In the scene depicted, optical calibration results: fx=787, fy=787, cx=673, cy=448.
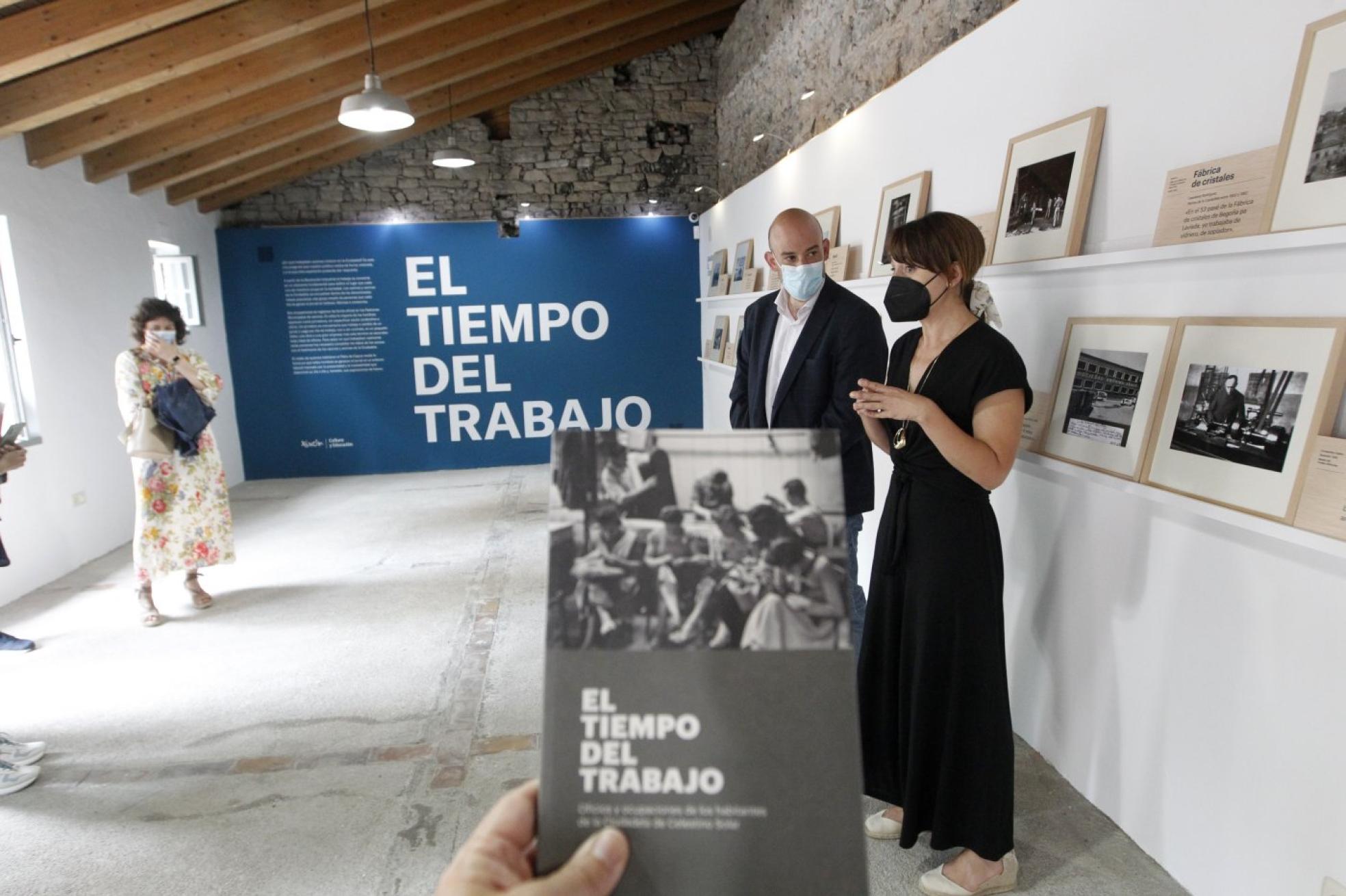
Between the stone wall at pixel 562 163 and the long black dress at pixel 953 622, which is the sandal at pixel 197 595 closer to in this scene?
the long black dress at pixel 953 622

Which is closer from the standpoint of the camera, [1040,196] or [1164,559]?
[1164,559]

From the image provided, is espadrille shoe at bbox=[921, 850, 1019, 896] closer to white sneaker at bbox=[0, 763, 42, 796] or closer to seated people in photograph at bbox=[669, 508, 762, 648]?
seated people in photograph at bbox=[669, 508, 762, 648]

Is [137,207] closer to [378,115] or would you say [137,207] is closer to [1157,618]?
[378,115]

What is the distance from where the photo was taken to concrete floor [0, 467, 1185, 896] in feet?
7.38

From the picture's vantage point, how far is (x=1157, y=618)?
2.01 metres

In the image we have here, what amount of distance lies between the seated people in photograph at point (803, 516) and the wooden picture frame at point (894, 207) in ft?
8.74

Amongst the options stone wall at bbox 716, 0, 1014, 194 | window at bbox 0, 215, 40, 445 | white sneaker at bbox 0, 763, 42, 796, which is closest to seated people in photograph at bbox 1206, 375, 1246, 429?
stone wall at bbox 716, 0, 1014, 194

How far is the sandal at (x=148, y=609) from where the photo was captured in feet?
13.9

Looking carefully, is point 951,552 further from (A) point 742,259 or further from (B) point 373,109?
(A) point 742,259

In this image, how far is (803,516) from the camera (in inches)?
25.1

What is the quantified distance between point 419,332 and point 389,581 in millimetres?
4178

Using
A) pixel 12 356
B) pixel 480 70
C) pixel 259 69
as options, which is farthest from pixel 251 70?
pixel 12 356

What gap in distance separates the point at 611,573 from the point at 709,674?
4.5 inches

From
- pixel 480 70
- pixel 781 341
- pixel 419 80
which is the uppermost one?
pixel 480 70
